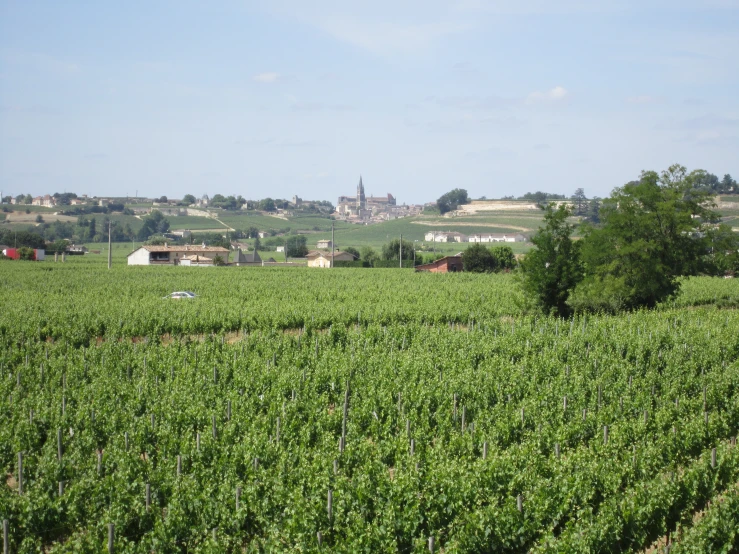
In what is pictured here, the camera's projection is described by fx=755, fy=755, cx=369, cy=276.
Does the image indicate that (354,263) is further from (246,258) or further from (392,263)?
(246,258)

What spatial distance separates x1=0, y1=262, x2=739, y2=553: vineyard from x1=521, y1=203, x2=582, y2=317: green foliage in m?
5.25

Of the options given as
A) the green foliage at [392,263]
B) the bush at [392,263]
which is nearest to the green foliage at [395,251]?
the green foliage at [392,263]

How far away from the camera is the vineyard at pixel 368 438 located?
1091 cm

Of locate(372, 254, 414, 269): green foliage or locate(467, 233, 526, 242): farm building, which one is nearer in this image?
locate(372, 254, 414, 269): green foliage

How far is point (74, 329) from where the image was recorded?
2744 centimetres

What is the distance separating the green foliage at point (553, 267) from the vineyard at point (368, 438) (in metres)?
5.25

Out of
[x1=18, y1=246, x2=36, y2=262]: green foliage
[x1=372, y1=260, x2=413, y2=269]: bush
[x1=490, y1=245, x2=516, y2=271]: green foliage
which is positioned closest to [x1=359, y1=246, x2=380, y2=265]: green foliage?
[x1=372, y1=260, x2=413, y2=269]: bush

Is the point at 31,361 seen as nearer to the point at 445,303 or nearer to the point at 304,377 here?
the point at 304,377

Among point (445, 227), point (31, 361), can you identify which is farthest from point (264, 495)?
point (445, 227)

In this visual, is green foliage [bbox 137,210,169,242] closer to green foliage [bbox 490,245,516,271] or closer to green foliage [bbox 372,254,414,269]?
green foliage [bbox 372,254,414,269]

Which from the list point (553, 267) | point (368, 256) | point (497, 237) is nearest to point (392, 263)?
point (368, 256)

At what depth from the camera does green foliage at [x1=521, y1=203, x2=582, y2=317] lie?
1383 inches

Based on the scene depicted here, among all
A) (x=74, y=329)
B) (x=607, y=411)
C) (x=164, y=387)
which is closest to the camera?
(x=607, y=411)

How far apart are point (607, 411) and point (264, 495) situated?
875cm
